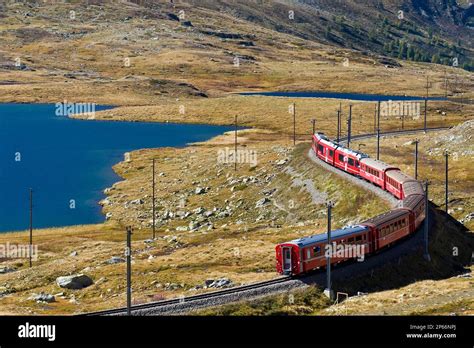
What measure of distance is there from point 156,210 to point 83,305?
5466cm

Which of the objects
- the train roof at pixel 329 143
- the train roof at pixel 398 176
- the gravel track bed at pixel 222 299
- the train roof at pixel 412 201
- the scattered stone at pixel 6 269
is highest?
the train roof at pixel 329 143

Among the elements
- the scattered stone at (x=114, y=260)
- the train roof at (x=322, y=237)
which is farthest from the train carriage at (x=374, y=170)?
the scattered stone at (x=114, y=260)

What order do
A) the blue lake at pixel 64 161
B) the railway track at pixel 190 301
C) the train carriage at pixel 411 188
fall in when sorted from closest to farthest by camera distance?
the railway track at pixel 190 301 → the train carriage at pixel 411 188 → the blue lake at pixel 64 161

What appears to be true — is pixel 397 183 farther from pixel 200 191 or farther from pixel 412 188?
pixel 200 191

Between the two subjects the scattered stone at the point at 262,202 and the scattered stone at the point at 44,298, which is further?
the scattered stone at the point at 262,202

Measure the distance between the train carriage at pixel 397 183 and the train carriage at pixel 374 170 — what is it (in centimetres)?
94

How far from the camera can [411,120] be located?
195 metres

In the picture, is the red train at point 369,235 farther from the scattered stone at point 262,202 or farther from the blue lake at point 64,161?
the blue lake at point 64,161

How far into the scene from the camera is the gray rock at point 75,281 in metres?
59.9

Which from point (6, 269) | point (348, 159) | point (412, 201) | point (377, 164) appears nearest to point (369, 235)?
point (412, 201)

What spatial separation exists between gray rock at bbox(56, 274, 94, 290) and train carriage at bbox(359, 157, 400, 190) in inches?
1534

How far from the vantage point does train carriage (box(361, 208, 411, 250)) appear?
2362 inches

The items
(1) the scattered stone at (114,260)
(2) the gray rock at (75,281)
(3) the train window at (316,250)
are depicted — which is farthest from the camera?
(1) the scattered stone at (114,260)
